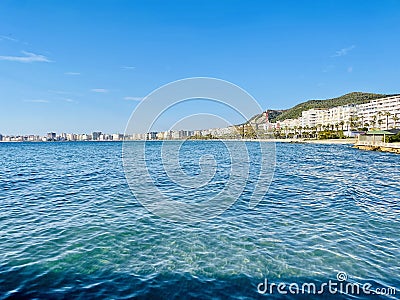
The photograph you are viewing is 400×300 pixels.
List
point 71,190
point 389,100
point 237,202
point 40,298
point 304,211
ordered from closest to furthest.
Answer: point 40,298
point 304,211
point 237,202
point 71,190
point 389,100

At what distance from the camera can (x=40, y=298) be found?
20.0ft

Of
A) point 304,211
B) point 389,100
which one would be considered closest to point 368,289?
point 304,211

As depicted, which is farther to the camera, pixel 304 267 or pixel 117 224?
pixel 117 224

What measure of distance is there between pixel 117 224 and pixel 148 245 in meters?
2.67

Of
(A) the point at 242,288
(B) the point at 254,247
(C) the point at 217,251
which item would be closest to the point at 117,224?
(C) the point at 217,251

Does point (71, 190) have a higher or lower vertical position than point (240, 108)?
lower

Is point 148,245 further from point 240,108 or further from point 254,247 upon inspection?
point 240,108

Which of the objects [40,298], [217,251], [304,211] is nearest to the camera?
[40,298]

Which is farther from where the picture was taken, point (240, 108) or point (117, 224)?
point (117, 224)

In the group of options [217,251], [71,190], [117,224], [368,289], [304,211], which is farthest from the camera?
[71,190]

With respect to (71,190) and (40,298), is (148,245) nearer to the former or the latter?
(40,298)

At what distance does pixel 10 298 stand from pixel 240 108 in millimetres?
7281

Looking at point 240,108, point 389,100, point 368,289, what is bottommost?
point 368,289

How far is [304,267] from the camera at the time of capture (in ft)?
24.4
